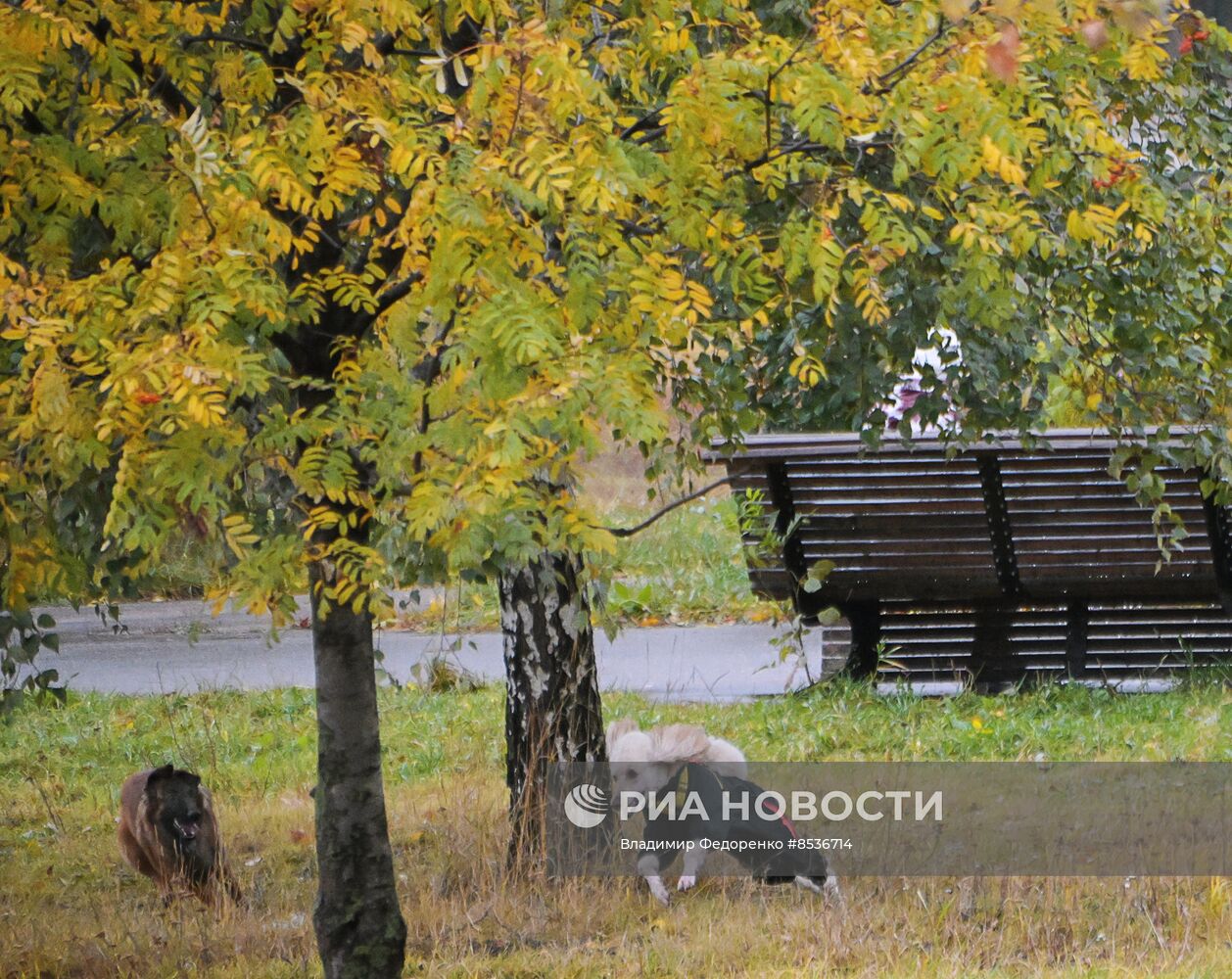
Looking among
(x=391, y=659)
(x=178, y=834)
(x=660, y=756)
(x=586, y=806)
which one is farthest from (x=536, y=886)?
(x=391, y=659)

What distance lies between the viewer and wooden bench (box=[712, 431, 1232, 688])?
7.24 m

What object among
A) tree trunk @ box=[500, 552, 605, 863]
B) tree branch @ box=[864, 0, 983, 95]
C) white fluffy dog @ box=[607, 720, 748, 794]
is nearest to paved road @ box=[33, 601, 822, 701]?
white fluffy dog @ box=[607, 720, 748, 794]

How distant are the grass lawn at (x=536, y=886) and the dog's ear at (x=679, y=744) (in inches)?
17.7

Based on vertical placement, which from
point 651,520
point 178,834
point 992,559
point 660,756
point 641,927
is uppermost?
point 651,520

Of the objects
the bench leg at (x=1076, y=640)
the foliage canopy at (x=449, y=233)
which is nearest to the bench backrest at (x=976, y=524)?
the bench leg at (x=1076, y=640)

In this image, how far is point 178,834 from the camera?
5078 mm

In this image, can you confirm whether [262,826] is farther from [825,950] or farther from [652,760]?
[825,950]

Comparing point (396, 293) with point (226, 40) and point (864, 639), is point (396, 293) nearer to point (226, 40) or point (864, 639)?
point (226, 40)

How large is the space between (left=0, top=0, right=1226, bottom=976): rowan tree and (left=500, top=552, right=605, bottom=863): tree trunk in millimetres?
1058

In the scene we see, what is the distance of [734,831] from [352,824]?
5.16 feet

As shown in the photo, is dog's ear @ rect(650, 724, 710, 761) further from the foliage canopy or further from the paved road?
the paved road

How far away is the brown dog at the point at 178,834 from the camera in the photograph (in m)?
5.11

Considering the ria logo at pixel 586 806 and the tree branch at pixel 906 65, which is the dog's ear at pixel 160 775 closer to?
the ria logo at pixel 586 806

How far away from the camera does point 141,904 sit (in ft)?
17.9
